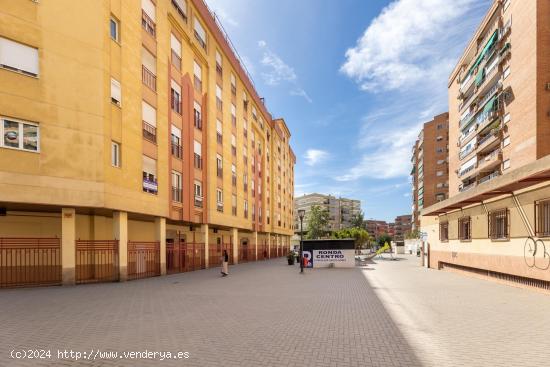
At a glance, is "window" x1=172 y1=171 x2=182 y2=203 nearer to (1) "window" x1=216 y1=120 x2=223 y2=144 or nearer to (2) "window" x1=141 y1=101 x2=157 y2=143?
(2) "window" x1=141 y1=101 x2=157 y2=143

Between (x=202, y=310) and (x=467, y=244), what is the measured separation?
15.8 m

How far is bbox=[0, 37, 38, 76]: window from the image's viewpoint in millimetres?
13280

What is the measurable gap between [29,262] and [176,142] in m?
10.3

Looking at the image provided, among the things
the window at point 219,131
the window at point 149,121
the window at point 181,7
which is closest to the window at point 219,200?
the window at point 219,131

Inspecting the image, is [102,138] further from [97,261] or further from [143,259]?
[143,259]

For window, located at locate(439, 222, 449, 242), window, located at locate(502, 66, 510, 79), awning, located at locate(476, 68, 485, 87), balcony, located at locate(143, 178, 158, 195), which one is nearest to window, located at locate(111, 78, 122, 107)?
balcony, located at locate(143, 178, 158, 195)

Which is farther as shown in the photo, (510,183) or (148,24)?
(148,24)

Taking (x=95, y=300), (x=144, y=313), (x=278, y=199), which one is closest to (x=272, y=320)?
(x=144, y=313)

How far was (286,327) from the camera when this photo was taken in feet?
24.5

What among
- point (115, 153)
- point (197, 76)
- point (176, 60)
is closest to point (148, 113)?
point (115, 153)

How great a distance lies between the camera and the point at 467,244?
18.9m

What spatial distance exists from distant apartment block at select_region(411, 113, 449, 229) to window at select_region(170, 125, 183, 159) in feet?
206

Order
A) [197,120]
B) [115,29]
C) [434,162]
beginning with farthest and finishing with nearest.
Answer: [434,162]
[197,120]
[115,29]

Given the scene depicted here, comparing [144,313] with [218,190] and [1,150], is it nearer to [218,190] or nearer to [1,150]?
[1,150]
